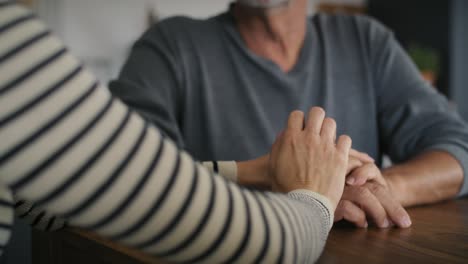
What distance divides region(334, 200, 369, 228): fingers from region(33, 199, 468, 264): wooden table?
13 millimetres

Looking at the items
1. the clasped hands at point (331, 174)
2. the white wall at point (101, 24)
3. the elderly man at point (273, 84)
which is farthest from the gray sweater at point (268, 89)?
the white wall at point (101, 24)

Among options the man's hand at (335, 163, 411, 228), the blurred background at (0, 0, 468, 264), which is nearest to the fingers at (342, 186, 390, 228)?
the man's hand at (335, 163, 411, 228)

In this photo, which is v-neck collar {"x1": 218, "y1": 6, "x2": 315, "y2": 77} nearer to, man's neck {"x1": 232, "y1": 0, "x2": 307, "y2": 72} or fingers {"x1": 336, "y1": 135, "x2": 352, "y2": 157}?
man's neck {"x1": 232, "y1": 0, "x2": 307, "y2": 72}

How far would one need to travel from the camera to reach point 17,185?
1.19 feet

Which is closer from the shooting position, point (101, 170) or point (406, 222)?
point (101, 170)

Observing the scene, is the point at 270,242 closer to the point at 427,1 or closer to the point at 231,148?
the point at 231,148

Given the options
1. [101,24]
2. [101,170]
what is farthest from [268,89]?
[101,24]

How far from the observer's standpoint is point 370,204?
707 mm

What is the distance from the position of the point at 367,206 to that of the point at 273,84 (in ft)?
1.76

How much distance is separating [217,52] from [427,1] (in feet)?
10.8

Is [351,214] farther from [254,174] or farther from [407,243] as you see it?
[254,174]

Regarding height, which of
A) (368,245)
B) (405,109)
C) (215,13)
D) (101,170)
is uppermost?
(101,170)

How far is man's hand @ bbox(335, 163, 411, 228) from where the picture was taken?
2.28 ft

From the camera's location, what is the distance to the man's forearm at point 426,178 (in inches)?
33.6
